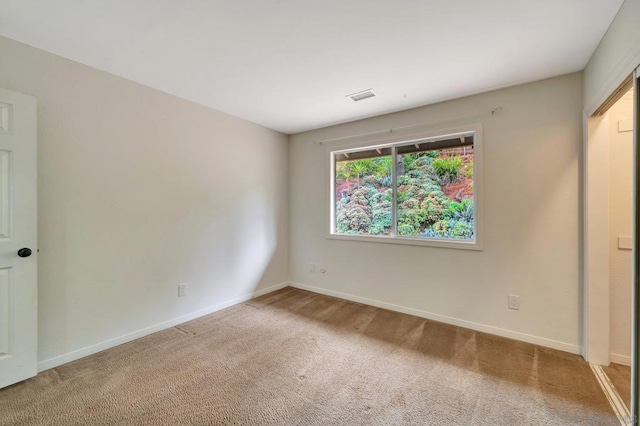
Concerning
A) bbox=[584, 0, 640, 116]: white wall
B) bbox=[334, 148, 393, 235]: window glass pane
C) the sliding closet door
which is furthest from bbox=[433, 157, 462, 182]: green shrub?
the sliding closet door

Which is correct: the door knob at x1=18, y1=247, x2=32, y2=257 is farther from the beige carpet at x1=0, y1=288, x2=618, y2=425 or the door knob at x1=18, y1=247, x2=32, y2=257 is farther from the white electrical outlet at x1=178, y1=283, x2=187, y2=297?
the white electrical outlet at x1=178, y1=283, x2=187, y2=297

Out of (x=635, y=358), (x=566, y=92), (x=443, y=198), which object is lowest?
(x=635, y=358)

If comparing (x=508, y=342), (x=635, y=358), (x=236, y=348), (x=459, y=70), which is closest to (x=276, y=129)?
(x=459, y=70)

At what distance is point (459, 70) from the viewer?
7.52ft

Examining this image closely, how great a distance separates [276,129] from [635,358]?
4.04 metres

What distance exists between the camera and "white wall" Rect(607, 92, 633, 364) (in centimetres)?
210

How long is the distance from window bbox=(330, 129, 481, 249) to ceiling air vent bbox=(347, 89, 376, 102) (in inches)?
29.7

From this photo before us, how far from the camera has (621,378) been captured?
6.41 ft

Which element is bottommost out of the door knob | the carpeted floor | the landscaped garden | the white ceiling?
the carpeted floor

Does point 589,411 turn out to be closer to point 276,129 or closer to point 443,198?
point 443,198

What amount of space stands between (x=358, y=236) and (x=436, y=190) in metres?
1.13

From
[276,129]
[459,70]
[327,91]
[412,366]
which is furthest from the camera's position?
[276,129]

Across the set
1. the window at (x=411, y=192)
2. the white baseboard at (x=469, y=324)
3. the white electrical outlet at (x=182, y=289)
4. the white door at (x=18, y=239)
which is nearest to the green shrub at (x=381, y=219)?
the window at (x=411, y=192)

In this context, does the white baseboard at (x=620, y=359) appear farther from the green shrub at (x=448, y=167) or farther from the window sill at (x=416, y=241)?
the green shrub at (x=448, y=167)
